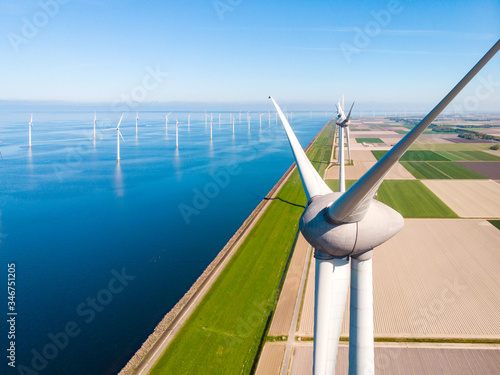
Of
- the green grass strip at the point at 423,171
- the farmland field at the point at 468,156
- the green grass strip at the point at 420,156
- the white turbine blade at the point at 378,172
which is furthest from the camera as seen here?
the green grass strip at the point at 420,156

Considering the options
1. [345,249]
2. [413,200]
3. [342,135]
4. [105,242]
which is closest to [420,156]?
[413,200]

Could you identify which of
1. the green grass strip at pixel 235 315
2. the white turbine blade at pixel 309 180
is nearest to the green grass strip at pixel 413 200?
the green grass strip at pixel 235 315

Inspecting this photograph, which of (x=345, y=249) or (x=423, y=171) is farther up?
(x=345, y=249)

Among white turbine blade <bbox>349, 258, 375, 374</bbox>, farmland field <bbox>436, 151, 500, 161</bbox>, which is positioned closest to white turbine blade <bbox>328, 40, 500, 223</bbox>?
white turbine blade <bbox>349, 258, 375, 374</bbox>

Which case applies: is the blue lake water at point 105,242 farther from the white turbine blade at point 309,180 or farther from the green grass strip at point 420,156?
the green grass strip at point 420,156

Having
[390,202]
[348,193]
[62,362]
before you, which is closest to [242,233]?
[62,362]

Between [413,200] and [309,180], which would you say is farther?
[413,200]

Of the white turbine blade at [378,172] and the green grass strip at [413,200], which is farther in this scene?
the green grass strip at [413,200]

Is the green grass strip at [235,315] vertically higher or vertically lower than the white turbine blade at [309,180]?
lower

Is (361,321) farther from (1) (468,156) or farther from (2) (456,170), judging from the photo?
(1) (468,156)
